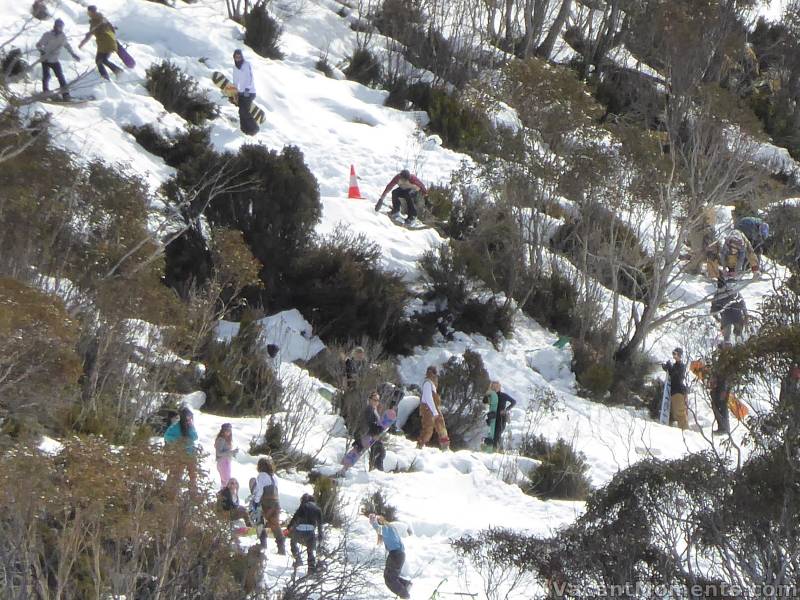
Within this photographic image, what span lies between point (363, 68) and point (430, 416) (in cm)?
1374

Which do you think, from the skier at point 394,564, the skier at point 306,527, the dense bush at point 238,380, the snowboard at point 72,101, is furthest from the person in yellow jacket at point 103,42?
the skier at point 394,564

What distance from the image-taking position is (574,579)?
9.59m

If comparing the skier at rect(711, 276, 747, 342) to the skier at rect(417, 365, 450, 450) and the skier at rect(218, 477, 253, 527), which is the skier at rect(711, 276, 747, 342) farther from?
the skier at rect(218, 477, 253, 527)

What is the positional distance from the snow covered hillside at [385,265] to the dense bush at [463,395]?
529 mm

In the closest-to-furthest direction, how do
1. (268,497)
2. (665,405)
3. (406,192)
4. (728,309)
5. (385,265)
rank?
1. (268,497)
2. (665,405)
3. (728,309)
4. (385,265)
5. (406,192)

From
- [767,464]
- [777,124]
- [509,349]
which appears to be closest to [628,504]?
[767,464]

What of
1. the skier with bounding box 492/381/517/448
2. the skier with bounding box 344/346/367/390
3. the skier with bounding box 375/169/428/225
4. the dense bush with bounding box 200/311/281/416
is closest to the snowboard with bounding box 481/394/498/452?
the skier with bounding box 492/381/517/448

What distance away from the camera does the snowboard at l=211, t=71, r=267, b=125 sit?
21.4m

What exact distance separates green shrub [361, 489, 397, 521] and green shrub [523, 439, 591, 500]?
8.26 ft

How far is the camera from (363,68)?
2619cm

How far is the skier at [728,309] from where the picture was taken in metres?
17.4

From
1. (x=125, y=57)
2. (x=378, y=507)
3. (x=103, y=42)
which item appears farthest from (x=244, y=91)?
(x=378, y=507)

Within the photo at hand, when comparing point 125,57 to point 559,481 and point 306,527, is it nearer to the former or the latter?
point 559,481

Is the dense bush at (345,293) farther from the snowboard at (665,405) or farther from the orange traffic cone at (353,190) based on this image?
the snowboard at (665,405)
